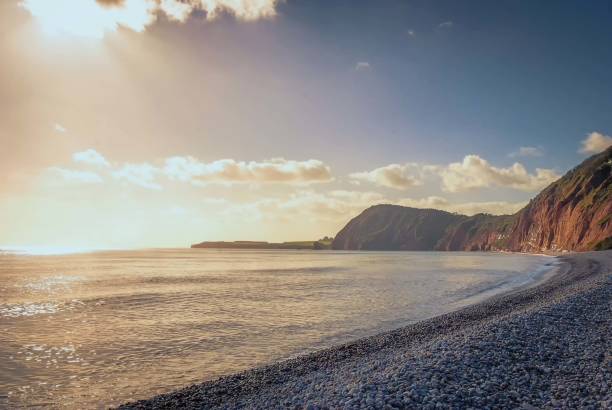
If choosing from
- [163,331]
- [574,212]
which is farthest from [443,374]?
[574,212]

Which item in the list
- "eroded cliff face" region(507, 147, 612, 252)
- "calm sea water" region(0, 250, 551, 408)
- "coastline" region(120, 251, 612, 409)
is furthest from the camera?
"eroded cliff face" region(507, 147, 612, 252)

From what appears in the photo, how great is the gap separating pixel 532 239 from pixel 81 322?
18361cm

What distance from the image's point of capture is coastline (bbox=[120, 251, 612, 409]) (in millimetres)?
9211

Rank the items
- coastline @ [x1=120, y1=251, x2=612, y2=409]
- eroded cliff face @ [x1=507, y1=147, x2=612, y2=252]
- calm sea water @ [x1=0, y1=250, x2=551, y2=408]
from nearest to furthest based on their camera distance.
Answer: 1. coastline @ [x1=120, y1=251, x2=612, y2=409]
2. calm sea water @ [x1=0, y1=250, x2=551, y2=408]
3. eroded cliff face @ [x1=507, y1=147, x2=612, y2=252]

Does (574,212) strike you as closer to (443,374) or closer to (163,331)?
(163,331)

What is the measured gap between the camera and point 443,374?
10625mm

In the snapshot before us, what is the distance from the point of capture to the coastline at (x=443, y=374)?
921cm

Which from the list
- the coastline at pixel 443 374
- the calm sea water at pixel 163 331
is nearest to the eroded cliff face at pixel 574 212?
the calm sea water at pixel 163 331

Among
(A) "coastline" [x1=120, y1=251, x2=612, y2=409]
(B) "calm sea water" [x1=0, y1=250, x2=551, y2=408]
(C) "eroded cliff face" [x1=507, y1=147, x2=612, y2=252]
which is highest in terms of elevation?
(C) "eroded cliff face" [x1=507, y1=147, x2=612, y2=252]

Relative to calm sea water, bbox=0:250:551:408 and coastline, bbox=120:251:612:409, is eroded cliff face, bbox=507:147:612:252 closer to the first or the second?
calm sea water, bbox=0:250:551:408

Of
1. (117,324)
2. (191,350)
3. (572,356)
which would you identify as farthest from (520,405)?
(117,324)

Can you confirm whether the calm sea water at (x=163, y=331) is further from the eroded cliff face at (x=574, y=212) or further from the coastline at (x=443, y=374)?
the eroded cliff face at (x=574, y=212)

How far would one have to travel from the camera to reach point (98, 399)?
11.9 m

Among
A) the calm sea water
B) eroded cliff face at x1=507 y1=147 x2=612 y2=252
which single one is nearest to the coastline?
the calm sea water
